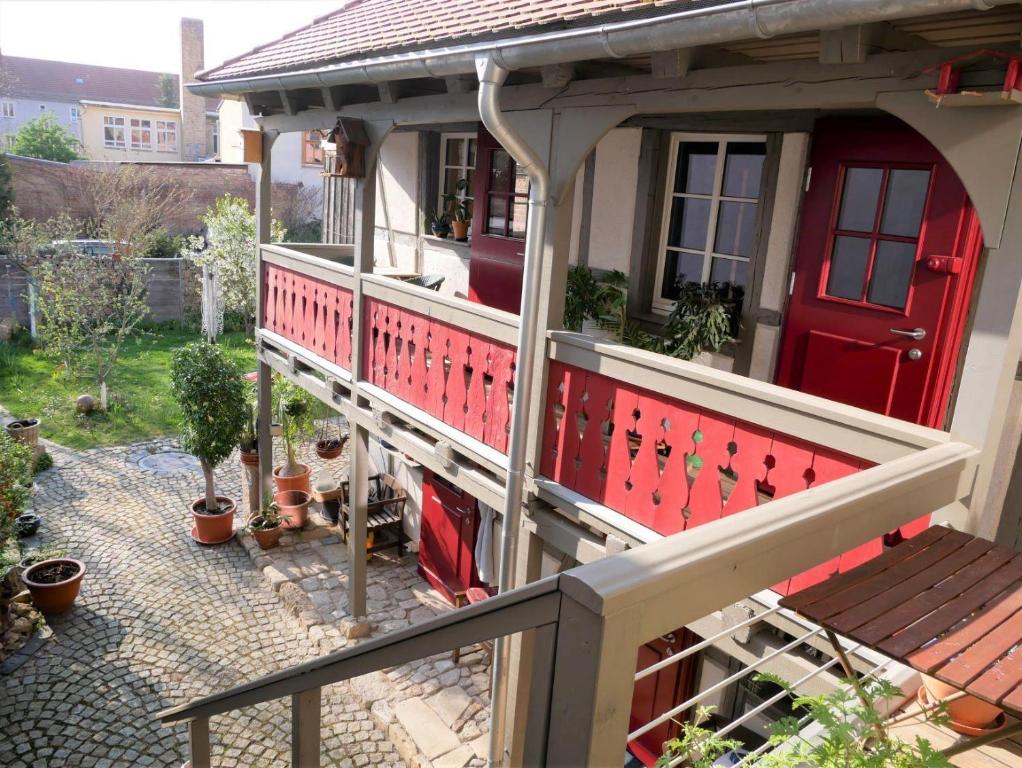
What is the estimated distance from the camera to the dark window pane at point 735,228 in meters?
5.82

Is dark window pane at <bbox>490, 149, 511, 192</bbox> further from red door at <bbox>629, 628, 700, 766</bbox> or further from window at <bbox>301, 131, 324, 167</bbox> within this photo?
window at <bbox>301, 131, 324, 167</bbox>

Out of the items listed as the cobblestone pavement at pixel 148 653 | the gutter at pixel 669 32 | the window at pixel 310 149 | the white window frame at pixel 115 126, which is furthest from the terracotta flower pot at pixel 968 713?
the white window frame at pixel 115 126

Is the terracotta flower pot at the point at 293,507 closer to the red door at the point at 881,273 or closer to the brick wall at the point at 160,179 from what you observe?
the red door at the point at 881,273

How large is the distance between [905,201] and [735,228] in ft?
4.32

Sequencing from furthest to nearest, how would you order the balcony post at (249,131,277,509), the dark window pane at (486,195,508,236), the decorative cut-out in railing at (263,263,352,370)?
the balcony post at (249,131,277,509) < the dark window pane at (486,195,508,236) < the decorative cut-out in railing at (263,263,352,370)

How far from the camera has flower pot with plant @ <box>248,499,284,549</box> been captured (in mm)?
10359

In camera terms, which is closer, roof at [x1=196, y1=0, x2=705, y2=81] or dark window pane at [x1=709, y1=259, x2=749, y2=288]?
roof at [x1=196, y1=0, x2=705, y2=81]

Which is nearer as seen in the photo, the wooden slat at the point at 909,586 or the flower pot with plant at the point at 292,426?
the wooden slat at the point at 909,586

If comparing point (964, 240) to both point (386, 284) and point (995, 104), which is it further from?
point (386, 284)

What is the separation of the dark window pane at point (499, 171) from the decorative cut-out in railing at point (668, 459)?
3.77 metres

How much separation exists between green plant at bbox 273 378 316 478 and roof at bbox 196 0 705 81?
4.44 meters

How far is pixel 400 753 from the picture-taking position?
7.04 meters

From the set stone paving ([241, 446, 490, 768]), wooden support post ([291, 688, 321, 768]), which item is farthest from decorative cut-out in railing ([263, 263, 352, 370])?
wooden support post ([291, 688, 321, 768])

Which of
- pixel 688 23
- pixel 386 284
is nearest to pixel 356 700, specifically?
pixel 386 284
